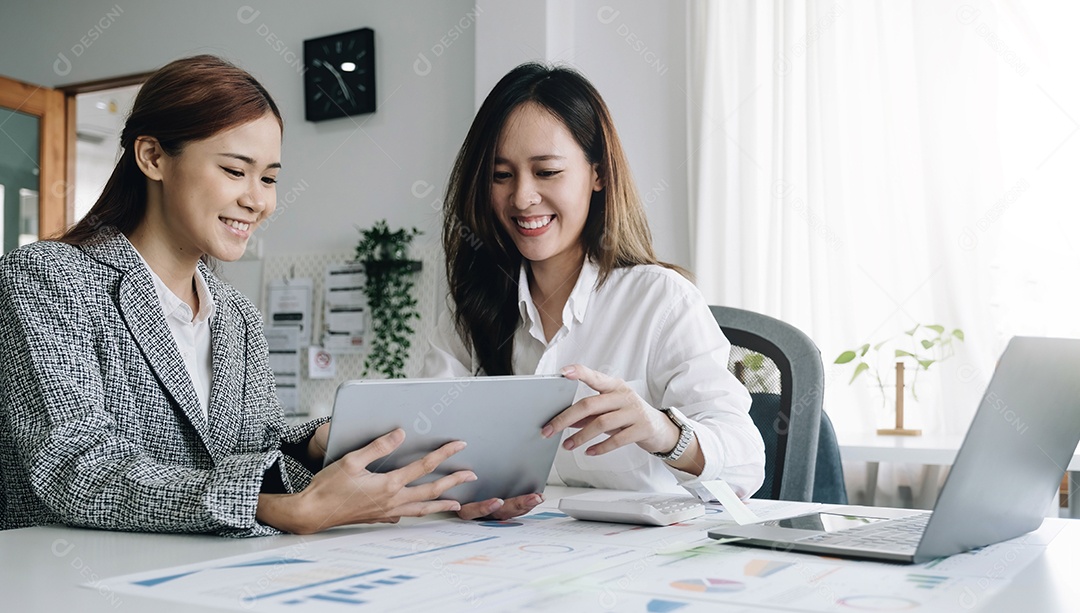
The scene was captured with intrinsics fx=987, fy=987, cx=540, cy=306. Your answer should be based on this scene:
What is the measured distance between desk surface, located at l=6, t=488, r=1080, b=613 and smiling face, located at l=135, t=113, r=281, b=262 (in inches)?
19.6

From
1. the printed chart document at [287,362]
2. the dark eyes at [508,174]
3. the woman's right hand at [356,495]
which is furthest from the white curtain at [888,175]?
the woman's right hand at [356,495]

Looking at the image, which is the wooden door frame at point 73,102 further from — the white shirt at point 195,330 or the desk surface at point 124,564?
the desk surface at point 124,564

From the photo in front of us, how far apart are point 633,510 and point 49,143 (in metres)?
3.93

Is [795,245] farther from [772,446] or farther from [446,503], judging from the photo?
[446,503]

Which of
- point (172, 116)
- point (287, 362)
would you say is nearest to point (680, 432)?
point (172, 116)

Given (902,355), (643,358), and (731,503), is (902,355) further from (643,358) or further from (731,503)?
(731,503)

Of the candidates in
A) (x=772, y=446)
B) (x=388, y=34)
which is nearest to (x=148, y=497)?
(x=772, y=446)

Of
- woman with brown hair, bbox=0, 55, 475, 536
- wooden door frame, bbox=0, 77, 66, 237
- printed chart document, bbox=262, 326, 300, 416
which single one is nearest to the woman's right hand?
woman with brown hair, bbox=0, 55, 475, 536

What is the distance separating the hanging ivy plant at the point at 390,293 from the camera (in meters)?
3.43

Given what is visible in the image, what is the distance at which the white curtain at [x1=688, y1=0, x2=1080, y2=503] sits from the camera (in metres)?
2.60

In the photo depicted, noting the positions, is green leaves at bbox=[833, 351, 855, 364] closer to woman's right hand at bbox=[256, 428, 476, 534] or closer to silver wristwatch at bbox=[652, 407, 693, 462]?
silver wristwatch at bbox=[652, 407, 693, 462]

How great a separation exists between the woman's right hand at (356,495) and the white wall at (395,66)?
2094mm

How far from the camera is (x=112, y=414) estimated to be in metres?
1.25

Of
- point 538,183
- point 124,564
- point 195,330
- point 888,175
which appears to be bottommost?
point 124,564
